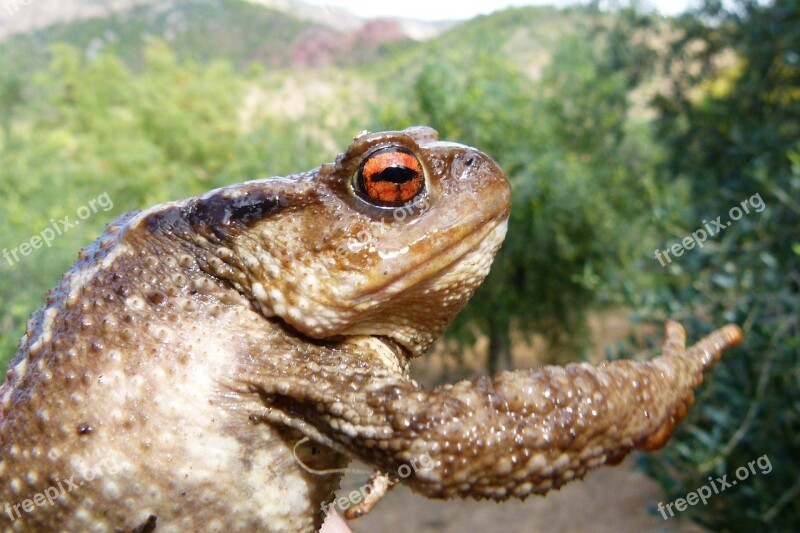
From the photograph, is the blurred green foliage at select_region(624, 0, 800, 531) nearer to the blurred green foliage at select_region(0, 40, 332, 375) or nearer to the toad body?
the toad body

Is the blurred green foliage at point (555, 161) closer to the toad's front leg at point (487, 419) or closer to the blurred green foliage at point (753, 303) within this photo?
the blurred green foliage at point (753, 303)

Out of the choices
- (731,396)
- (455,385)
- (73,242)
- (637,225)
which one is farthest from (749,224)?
(73,242)

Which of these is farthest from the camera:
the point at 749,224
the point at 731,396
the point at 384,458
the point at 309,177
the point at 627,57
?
the point at 627,57

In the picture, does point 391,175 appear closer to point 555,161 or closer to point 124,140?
point 555,161

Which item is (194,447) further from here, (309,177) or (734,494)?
(734,494)

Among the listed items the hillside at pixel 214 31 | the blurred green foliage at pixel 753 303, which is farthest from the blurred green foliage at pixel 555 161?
the hillside at pixel 214 31
